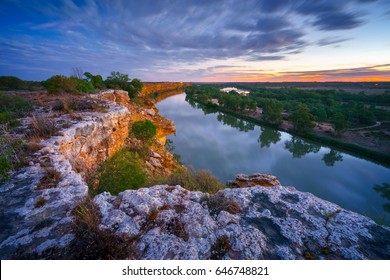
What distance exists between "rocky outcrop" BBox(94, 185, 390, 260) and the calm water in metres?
12.4

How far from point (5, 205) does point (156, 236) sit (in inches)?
83.0

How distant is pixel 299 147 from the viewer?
27.2 m

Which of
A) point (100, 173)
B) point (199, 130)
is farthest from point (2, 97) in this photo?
point (199, 130)

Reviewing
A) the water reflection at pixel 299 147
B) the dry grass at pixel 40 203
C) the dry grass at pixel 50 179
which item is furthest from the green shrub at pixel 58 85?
the water reflection at pixel 299 147

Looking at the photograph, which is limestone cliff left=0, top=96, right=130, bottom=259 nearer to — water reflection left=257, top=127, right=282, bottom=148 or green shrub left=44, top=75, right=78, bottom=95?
green shrub left=44, top=75, right=78, bottom=95

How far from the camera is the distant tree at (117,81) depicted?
30.1 meters

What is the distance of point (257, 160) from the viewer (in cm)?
2111

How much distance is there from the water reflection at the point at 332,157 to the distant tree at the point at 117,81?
31908 millimetres

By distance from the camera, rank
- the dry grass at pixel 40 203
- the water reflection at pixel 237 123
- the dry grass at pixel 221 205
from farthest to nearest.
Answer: the water reflection at pixel 237 123, the dry grass at pixel 221 205, the dry grass at pixel 40 203

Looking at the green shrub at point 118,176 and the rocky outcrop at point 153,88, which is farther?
the rocky outcrop at point 153,88

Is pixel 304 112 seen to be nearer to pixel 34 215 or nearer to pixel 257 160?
A: pixel 257 160

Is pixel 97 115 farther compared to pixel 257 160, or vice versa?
pixel 257 160

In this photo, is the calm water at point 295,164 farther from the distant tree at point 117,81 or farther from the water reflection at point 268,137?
the distant tree at point 117,81

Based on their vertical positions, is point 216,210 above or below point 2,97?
below
